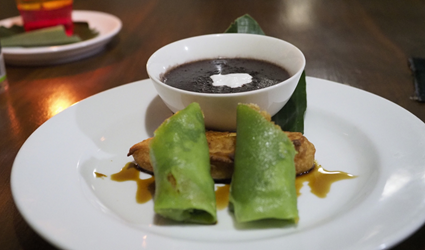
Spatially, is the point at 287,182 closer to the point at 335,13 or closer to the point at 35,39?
the point at 35,39

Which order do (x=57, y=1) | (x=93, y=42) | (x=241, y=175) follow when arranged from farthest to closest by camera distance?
1. (x=57, y=1)
2. (x=93, y=42)
3. (x=241, y=175)

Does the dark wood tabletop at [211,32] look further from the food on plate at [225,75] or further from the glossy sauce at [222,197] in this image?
the food on plate at [225,75]

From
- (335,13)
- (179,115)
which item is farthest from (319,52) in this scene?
(179,115)

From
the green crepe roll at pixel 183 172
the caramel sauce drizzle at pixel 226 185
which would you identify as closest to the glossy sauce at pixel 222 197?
the caramel sauce drizzle at pixel 226 185

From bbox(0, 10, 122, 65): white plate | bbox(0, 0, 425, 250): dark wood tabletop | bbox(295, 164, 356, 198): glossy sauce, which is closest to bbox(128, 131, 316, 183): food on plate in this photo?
bbox(295, 164, 356, 198): glossy sauce

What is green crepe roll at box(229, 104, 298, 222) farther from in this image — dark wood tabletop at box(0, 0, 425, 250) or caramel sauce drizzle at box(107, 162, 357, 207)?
dark wood tabletop at box(0, 0, 425, 250)

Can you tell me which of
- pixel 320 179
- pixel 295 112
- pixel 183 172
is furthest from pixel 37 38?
pixel 320 179
